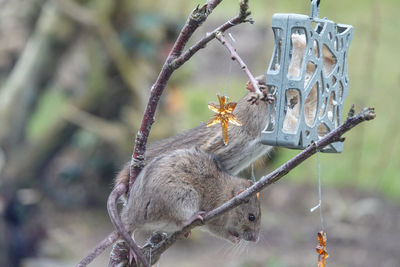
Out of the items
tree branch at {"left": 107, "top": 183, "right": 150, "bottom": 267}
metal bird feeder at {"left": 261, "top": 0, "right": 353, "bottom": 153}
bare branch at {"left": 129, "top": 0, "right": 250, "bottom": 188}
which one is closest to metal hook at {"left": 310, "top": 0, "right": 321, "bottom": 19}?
metal bird feeder at {"left": 261, "top": 0, "right": 353, "bottom": 153}

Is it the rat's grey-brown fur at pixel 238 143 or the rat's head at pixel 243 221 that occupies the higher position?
the rat's grey-brown fur at pixel 238 143

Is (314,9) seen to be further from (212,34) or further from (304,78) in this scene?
(212,34)

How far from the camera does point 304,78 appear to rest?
10.3 feet

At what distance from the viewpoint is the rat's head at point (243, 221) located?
4285 mm

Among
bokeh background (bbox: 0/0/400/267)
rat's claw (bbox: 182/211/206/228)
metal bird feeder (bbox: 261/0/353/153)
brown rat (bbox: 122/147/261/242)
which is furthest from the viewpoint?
bokeh background (bbox: 0/0/400/267)

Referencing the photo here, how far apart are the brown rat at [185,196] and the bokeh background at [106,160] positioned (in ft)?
9.34

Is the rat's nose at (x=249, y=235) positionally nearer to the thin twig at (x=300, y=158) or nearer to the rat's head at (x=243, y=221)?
the rat's head at (x=243, y=221)

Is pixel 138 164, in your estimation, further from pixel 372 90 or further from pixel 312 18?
pixel 372 90

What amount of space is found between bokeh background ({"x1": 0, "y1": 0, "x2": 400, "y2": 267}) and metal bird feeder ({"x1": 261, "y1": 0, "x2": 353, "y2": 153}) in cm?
381

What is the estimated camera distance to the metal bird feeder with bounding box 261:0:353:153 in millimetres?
3115

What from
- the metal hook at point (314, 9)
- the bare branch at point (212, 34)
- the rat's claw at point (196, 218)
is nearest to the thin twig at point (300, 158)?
the rat's claw at point (196, 218)

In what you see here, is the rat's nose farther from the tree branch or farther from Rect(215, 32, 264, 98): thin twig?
Rect(215, 32, 264, 98): thin twig

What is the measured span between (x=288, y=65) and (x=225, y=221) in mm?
1375

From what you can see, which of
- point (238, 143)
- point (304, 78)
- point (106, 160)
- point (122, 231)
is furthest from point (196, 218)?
point (106, 160)
